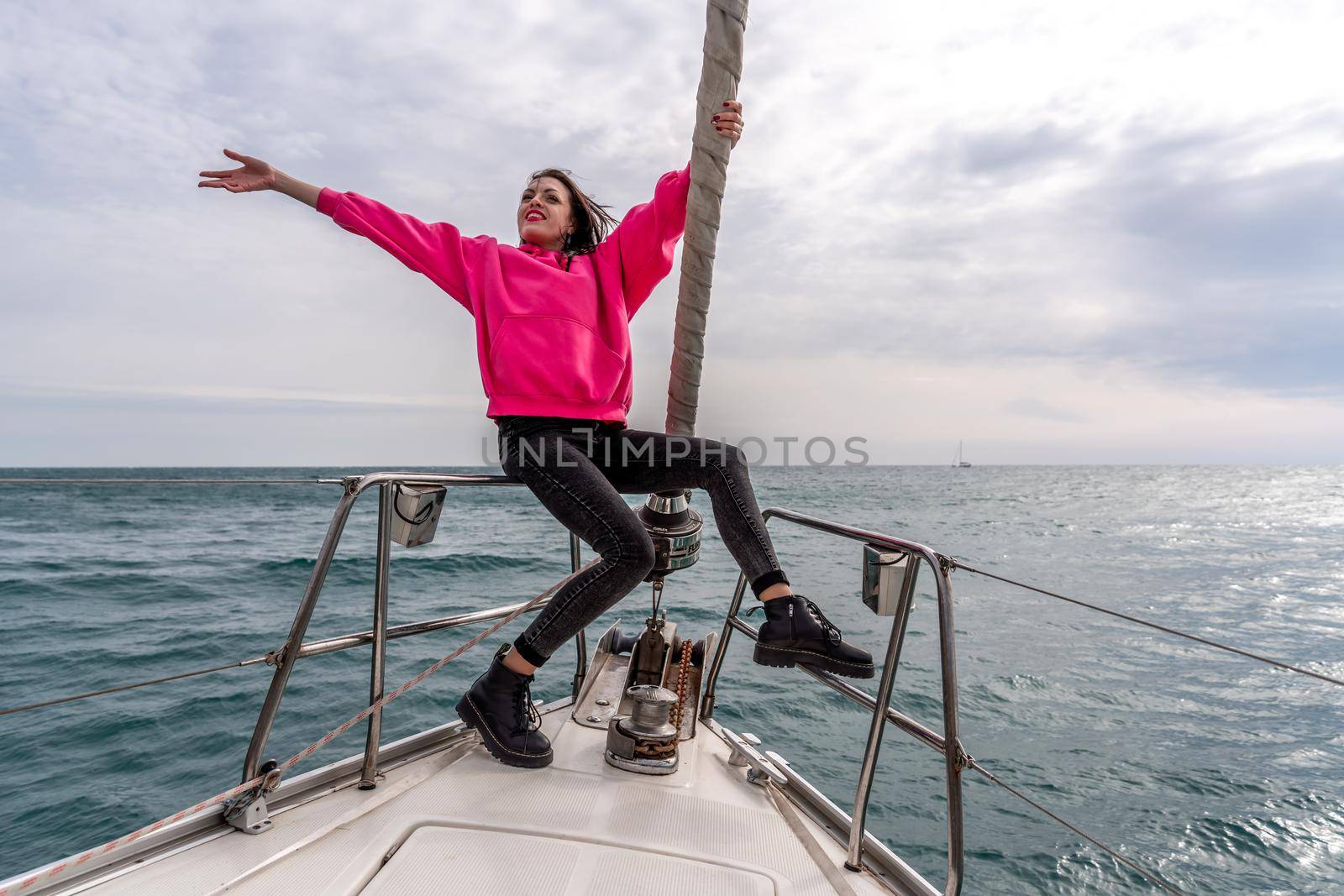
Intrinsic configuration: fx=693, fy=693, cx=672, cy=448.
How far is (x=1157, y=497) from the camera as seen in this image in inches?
1448

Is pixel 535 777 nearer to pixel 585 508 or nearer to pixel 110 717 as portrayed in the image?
pixel 585 508

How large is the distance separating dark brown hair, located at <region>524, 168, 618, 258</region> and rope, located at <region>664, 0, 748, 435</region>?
43cm

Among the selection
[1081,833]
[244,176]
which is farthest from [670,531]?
[244,176]

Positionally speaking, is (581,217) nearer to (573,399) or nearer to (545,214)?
(545,214)

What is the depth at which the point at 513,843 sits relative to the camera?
158 centimetres

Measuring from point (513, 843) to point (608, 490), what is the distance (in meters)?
0.90

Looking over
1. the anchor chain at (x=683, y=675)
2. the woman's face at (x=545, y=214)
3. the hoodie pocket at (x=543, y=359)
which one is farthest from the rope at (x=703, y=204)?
the anchor chain at (x=683, y=675)

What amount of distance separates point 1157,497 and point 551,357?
143 feet

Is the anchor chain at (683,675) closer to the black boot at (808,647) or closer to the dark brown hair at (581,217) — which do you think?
the black boot at (808,647)

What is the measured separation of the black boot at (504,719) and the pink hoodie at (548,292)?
772 millimetres

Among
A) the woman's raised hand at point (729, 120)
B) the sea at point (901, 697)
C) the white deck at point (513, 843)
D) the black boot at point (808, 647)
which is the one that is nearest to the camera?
the white deck at point (513, 843)

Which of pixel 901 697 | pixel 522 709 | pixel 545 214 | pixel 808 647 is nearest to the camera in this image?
pixel 808 647

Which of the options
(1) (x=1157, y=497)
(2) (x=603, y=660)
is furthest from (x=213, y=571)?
(1) (x=1157, y=497)

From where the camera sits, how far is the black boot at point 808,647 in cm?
186
